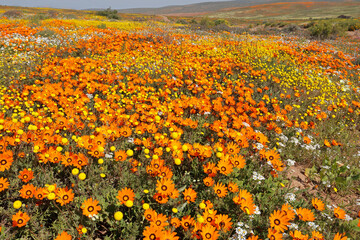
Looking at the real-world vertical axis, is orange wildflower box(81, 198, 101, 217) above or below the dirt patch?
above

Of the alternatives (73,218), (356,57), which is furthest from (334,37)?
(73,218)

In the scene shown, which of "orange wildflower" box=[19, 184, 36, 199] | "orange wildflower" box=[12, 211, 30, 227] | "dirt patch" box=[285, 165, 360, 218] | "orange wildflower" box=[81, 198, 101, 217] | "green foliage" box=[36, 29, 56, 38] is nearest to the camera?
"orange wildflower" box=[12, 211, 30, 227]

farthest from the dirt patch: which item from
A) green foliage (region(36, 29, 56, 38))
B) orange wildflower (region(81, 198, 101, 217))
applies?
green foliage (region(36, 29, 56, 38))

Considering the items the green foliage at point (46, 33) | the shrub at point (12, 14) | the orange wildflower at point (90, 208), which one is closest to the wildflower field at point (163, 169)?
the orange wildflower at point (90, 208)

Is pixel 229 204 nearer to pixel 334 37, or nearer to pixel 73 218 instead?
pixel 73 218

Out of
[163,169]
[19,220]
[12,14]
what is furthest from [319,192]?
[12,14]

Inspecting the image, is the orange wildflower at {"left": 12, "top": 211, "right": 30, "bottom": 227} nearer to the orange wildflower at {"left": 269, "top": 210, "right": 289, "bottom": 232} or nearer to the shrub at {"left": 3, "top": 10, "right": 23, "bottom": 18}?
the orange wildflower at {"left": 269, "top": 210, "right": 289, "bottom": 232}

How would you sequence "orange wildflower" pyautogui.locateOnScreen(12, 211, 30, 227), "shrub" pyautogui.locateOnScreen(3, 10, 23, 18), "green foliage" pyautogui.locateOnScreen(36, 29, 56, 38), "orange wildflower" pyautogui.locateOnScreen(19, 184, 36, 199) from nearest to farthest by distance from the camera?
"orange wildflower" pyautogui.locateOnScreen(12, 211, 30, 227) → "orange wildflower" pyautogui.locateOnScreen(19, 184, 36, 199) → "green foliage" pyautogui.locateOnScreen(36, 29, 56, 38) → "shrub" pyautogui.locateOnScreen(3, 10, 23, 18)

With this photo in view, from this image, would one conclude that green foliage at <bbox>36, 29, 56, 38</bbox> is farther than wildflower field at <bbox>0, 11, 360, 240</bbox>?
Yes

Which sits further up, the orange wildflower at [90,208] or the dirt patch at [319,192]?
the orange wildflower at [90,208]

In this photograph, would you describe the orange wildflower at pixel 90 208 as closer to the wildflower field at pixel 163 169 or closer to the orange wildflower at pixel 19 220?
the wildflower field at pixel 163 169

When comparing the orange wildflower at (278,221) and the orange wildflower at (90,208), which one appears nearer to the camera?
the orange wildflower at (90,208)

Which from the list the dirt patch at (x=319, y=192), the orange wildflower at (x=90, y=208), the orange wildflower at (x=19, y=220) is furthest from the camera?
the dirt patch at (x=319, y=192)

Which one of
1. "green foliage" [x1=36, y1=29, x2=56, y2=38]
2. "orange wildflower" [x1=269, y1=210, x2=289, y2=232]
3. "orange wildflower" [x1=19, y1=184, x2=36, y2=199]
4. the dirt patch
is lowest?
the dirt patch
